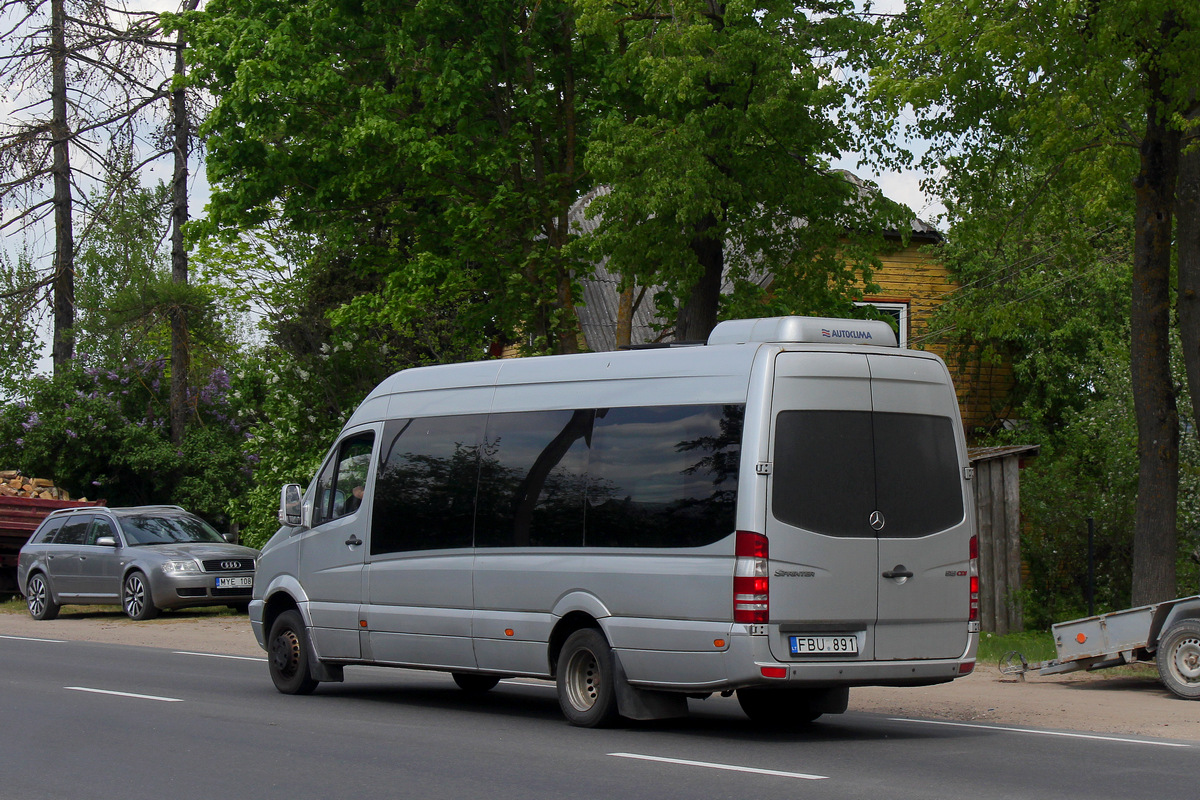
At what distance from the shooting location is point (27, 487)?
103 feet

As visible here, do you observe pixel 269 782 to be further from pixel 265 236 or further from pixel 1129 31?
pixel 265 236

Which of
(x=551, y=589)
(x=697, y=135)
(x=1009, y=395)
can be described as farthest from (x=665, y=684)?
(x=1009, y=395)

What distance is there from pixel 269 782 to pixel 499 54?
1618 centimetres

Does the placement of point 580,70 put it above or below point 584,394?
above

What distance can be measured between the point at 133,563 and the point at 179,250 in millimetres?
11246

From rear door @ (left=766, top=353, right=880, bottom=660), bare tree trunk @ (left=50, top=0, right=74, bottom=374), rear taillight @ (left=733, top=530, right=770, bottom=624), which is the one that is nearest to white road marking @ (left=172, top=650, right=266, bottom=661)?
rear taillight @ (left=733, top=530, right=770, bottom=624)

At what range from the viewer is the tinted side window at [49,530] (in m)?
25.4

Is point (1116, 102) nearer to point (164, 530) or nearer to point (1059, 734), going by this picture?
point (1059, 734)

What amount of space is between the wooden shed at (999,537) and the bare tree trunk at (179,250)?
62.7 feet

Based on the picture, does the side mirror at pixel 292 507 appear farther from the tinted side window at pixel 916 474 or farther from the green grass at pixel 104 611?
the green grass at pixel 104 611

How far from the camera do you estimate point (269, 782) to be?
321 inches

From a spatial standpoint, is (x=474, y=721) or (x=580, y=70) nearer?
(x=474, y=721)

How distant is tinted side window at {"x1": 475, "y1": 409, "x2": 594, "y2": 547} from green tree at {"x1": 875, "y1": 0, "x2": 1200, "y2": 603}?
20.3 ft

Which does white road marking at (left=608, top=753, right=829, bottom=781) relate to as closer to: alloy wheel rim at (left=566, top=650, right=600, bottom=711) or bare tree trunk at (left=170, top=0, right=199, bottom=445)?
alloy wheel rim at (left=566, top=650, right=600, bottom=711)
